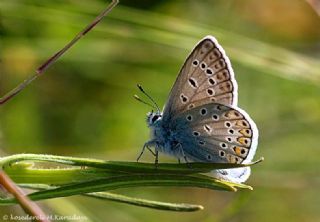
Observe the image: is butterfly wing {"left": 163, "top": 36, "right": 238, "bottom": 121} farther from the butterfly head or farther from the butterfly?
the butterfly head

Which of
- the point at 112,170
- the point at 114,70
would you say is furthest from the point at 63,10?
the point at 112,170

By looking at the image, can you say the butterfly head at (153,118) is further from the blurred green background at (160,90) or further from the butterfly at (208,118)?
the blurred green background at (160,90)

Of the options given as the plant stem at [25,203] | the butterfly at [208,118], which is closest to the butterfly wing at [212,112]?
the butterfly at [208,118]

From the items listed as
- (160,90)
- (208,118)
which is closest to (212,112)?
(208,118)

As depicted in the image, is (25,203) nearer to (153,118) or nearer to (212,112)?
(212,112)

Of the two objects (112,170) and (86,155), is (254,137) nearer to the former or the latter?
(112,170)

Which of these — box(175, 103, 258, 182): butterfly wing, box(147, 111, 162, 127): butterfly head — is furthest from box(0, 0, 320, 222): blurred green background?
box(175, 103, 258, 182): butterfly wing
